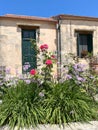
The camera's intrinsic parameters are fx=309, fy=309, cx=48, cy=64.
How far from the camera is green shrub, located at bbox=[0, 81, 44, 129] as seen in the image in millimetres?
6289

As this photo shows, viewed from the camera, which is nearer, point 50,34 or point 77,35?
point 50,34

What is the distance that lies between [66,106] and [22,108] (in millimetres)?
949

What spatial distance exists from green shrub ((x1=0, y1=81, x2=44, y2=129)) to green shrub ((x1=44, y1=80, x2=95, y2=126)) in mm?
240

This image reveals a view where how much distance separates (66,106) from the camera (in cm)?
661

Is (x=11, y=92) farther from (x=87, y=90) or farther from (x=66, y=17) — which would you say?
(x=66, y=17)

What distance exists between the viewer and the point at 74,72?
725 cm

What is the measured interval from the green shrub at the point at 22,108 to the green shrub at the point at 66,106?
240 mm

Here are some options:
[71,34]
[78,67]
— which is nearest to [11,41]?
[71,34]

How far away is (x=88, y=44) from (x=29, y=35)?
406 cm

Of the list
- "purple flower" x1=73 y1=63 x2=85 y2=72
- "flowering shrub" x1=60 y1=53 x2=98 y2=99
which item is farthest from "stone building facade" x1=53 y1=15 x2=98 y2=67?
"purple flower" x1=73 y1=63 x2=85 y2=72

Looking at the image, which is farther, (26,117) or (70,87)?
(70,87)

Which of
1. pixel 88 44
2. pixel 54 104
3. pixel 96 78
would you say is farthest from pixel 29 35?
pixel 54 104

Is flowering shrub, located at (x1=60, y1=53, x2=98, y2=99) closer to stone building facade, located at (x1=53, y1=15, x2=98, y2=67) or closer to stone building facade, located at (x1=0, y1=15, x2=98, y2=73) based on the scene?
A: stone building facade, located at (x1=0, y1=15, x2=98, y2=73)

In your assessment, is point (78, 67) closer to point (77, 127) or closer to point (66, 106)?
point (66, 106)
